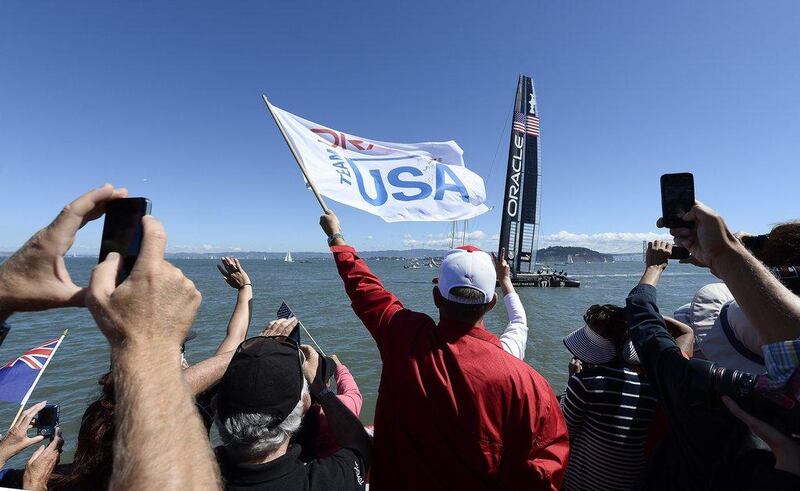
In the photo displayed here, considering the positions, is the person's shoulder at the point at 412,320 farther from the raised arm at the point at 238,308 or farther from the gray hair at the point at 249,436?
the raised arm at the point at 238,308

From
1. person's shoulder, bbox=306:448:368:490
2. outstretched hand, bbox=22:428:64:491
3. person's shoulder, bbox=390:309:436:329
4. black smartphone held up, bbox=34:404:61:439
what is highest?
person's shoulder, bbox=390:309:436:329

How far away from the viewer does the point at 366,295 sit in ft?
6.35

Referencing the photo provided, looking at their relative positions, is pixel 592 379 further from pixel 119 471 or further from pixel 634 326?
pixel 119 471

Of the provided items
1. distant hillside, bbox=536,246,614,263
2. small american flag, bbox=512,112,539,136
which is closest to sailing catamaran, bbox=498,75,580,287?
small american flag, bbox=512,112,539,136

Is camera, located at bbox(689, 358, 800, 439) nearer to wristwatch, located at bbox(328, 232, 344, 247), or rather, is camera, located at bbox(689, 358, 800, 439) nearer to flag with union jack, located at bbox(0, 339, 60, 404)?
wristwatch, located at bbox(328, 232, 344, 247)

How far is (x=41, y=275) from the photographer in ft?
3.87

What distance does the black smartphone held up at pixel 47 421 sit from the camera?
8.64ft

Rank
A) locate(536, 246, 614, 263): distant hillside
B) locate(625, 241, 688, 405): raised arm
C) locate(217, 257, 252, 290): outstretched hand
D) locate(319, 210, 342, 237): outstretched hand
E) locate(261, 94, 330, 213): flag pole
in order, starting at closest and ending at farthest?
locate(625, 241, 688, 405): raised arm → locate(319, 210, 342, 237): outstretched hand → locate(261, 94, 330, 213): flag pole → locate(217, 257, 252, 290): outstretched hand → locate(536, 246, 614, 263): distant hillside

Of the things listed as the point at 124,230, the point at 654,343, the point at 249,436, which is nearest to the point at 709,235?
the point at 654,343

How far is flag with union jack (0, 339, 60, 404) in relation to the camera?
374 centimetres

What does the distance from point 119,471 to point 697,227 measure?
2014mm

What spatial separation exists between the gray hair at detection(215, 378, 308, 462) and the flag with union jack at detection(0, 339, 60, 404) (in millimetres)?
4023

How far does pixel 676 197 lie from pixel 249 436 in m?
2.05

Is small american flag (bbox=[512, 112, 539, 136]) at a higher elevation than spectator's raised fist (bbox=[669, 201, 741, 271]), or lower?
higher
